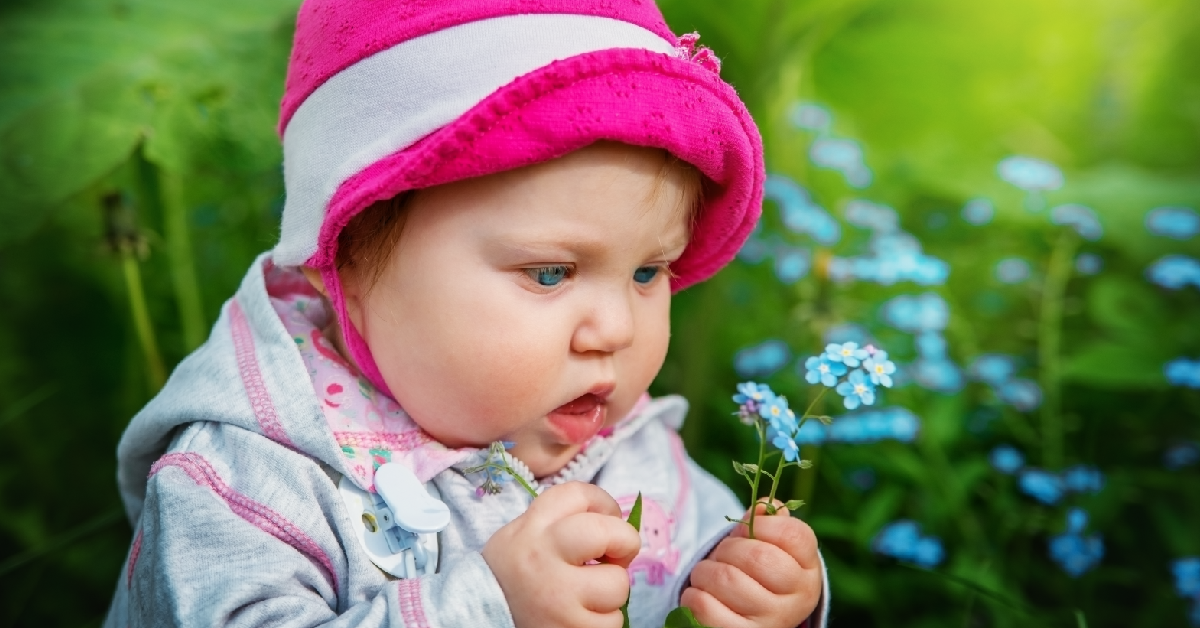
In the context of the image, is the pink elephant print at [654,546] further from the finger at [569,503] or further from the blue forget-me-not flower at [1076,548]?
the blue forget-me-not flower at [1076,548]

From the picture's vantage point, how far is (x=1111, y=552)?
2369 millimetres

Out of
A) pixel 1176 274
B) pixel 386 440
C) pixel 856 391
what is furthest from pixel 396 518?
pixel 1176 274

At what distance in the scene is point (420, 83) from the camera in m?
1.34

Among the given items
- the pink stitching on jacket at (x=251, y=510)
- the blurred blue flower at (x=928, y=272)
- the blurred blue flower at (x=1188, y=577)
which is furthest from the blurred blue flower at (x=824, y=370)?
the blurred blue flower at (x=1188, y=577)

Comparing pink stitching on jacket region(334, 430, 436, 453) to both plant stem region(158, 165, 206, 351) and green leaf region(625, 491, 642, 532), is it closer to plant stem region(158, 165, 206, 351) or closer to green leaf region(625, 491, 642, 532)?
green leaf region(625, 491, 642, 532)

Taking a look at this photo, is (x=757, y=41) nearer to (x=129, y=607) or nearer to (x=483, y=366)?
(x=483, y=366)

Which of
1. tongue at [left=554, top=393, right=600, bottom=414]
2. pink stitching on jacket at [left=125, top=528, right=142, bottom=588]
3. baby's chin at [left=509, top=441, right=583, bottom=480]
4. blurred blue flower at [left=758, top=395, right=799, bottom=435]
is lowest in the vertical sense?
pink stitching on jacket at [left=125, top=528, right=142, bottom=588]

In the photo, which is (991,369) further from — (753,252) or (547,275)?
(547,275)

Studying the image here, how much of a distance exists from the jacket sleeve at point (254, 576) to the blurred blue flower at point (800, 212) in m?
1.43

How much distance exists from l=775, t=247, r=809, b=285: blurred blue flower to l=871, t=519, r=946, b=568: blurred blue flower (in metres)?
0.59

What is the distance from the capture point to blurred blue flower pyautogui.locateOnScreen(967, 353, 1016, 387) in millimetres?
2463

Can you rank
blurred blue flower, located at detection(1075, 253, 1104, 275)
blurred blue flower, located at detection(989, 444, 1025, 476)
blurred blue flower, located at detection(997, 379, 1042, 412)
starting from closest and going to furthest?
blurred blue flower, located at detection(989, 444, 1025, 476), blurred blue flower, located at detection(997, 379, 1042, 412), blurred blue flower, located at detection(1075, 253, 1104, 275)

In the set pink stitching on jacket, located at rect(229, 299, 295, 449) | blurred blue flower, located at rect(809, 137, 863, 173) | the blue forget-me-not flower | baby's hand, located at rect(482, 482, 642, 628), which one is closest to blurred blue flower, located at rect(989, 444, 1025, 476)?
the blue forget-me-not flower

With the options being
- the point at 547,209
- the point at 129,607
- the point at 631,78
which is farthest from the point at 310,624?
the point at 631,78
